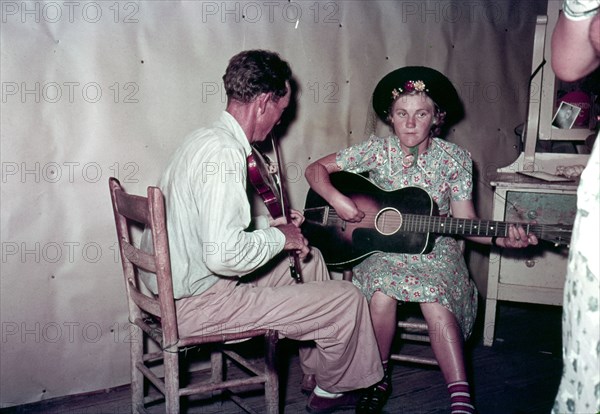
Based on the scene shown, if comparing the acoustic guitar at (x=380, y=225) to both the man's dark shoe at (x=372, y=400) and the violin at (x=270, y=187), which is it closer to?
the violin at (x=270, y=187)

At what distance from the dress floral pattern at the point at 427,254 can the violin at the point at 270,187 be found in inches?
13.6

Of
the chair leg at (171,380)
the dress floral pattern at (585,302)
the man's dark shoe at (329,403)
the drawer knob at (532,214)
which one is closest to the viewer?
the dress floral pattern at (585,302)

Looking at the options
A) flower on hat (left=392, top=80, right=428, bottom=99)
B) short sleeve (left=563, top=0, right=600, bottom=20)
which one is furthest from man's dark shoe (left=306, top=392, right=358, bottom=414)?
short sleeve (left=563, top=0, right=600, bottom=20)

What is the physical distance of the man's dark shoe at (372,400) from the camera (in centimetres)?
248

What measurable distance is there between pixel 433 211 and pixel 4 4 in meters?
2.03

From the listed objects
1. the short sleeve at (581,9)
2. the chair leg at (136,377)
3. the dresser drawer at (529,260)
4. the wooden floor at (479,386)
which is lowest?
the wooden floor at (479,386)

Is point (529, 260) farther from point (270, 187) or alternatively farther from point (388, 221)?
point (270, 187)

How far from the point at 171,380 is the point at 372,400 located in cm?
97

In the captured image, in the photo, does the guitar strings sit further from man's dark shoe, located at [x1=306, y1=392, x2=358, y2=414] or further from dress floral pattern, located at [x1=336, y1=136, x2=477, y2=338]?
man's dark shoe, located at [x1=306, y1=392, x2=358, y2=414]

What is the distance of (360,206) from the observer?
8.73 ft

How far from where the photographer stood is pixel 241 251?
192cm

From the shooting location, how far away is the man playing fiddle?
1.93 m

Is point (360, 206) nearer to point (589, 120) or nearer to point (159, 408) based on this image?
point (159, 408)

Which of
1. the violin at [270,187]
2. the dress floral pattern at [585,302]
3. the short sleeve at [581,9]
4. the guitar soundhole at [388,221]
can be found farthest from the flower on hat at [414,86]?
the dress floral pattern at [585,302]
